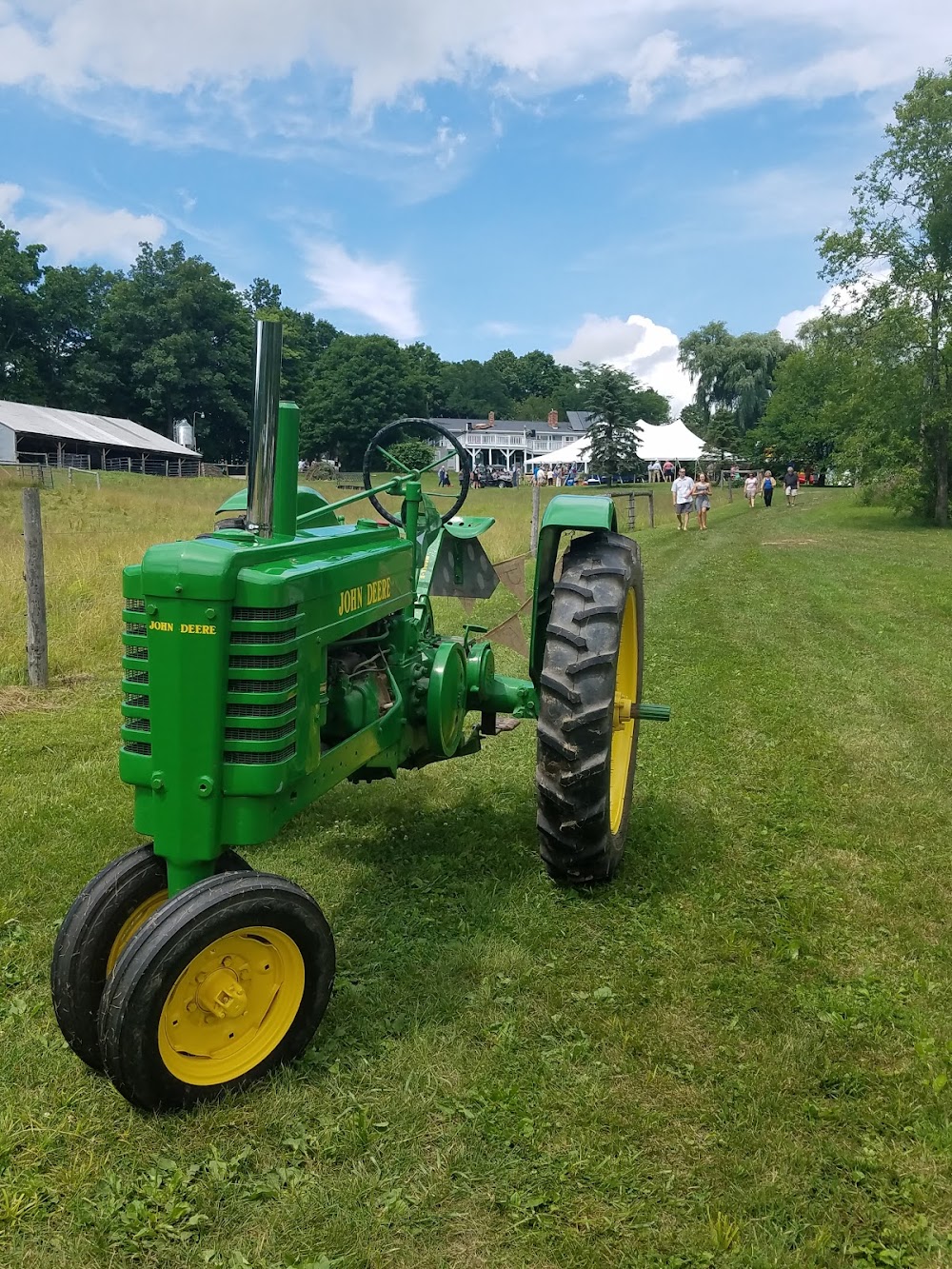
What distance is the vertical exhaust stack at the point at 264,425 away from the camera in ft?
8.74

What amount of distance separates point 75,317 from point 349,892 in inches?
2854

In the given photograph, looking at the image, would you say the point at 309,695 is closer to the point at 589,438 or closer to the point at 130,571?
the point at 130,571

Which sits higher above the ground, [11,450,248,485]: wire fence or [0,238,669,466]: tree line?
[0,238,669,466]: tree line

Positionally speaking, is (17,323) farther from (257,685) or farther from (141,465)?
(257,685)

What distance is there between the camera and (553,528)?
12.2ft

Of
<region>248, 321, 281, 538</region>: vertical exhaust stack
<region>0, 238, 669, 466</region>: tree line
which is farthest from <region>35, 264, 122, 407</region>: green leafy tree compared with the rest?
<region>248, 321, 281, 538</region>: vertical exhaust stack

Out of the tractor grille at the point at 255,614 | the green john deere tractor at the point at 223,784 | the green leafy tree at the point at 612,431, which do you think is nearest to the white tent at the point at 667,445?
the green leafy tree at the point at 612,431

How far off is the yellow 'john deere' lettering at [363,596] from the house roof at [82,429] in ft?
156

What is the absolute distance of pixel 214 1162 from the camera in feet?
7.32

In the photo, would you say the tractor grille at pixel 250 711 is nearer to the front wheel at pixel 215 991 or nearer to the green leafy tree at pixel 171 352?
the front wheel at pixel 215 991

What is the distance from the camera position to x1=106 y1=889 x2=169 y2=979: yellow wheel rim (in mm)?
2553

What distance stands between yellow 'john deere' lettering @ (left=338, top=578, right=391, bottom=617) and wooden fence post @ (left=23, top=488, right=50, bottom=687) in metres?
4.13

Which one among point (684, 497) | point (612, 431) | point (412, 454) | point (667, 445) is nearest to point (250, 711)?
point (412, 454)

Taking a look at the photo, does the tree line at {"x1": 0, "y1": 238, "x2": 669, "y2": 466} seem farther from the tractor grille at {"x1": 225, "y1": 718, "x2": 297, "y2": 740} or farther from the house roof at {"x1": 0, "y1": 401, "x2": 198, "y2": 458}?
Result: the tractor grille at {"x1": 225, "y1": 718, "x2": 297, "y2": 740}
